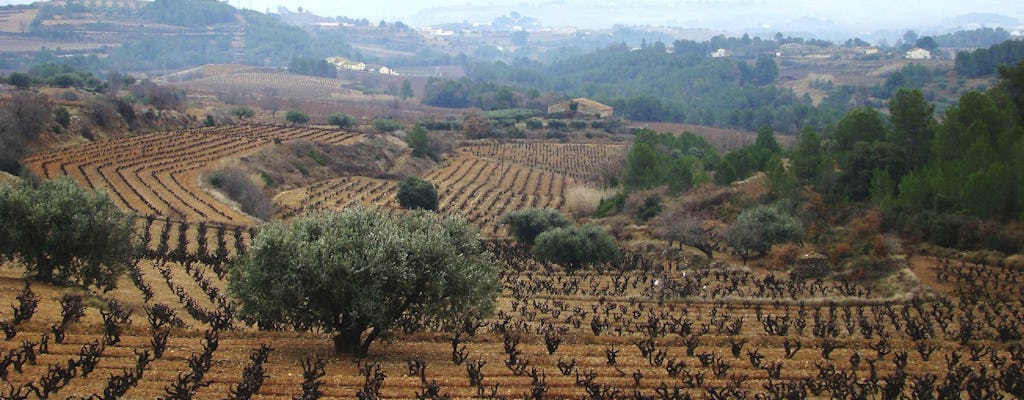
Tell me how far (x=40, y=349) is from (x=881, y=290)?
2887cm

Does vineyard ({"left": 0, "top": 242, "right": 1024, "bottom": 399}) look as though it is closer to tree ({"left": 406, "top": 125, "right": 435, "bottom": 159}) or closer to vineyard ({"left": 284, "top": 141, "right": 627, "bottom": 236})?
vineyard ({"left": 284, "top": 141, "right": 627, "bottom": 236})

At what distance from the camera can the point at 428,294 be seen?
16.6 m

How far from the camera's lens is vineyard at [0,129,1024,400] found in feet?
49.8

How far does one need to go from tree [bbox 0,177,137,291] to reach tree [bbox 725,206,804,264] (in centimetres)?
2893

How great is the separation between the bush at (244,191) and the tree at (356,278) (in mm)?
41920

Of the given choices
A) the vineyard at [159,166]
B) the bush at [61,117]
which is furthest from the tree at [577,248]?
the bush at [61,117]

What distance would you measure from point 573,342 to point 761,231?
2399cm

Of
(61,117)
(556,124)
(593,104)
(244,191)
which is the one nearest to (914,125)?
(244,191)

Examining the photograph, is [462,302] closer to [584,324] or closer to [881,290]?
[584,324]

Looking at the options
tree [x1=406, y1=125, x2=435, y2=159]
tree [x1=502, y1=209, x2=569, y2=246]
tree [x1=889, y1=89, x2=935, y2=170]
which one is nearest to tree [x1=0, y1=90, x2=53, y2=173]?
tree [x1=502, y1=209, x2=569, y2=246]

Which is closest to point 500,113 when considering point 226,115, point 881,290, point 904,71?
point 226,115

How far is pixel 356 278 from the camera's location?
15.8m

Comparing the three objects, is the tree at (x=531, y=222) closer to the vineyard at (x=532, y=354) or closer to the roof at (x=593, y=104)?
the vineyard at (x=532, y=354)

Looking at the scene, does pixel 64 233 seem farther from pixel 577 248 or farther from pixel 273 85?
pixel 273 85
